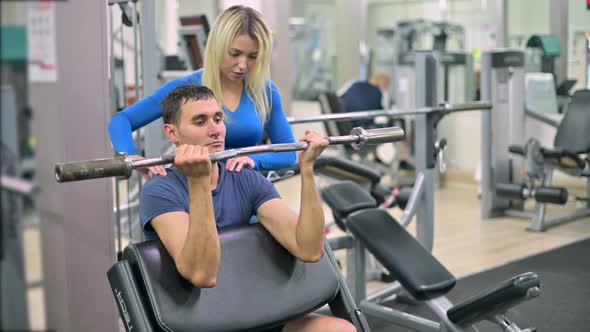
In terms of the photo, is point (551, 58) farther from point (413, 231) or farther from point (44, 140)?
point (44, 140)

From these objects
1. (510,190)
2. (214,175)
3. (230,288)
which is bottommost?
(510,190)

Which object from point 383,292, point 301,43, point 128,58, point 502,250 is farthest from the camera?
point 301,43

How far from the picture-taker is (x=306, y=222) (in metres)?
1.76

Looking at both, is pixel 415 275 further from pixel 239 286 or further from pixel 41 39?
pixel 41 39

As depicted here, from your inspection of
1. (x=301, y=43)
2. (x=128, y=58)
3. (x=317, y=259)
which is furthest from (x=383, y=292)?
(x=301, y=43)

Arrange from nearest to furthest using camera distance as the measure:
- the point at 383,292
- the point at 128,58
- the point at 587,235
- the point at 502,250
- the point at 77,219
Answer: the point at 77,219
the point at 383,292
the point at 502,250
the point at 587,235
the point at 128,58

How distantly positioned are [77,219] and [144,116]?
0.36 metres

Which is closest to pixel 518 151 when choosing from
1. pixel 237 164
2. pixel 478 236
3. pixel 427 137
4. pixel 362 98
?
pixel 478 236

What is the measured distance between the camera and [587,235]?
4887 millimetres

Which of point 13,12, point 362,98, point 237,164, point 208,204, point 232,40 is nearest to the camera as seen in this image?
point 13,12

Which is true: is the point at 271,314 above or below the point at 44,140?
below

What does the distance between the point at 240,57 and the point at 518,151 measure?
3551 millimetres

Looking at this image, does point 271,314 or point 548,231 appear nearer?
point 271,314

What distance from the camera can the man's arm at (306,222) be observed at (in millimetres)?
1713
